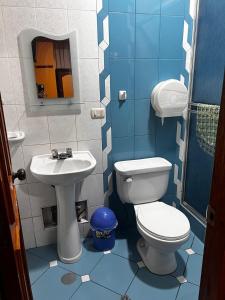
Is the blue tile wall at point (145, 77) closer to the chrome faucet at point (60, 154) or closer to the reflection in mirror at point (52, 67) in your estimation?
the reflection in mirror at point (52, 67)

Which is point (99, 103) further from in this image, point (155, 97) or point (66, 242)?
point (66, 242)

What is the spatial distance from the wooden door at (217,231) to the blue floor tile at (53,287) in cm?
119

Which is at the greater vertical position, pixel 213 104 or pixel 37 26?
pixel 37 26

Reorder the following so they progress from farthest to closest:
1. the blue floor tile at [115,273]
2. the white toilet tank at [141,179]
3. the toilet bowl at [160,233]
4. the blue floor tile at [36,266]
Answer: the white toilet tank at [141,179]
the blue floor tile at [36,266]
the blue floor tile at [115,273]
the toilet bowl at [160,233]

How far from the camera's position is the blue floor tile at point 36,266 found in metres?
1.70

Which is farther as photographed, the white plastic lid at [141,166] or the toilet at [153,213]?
the white plastic lid at [141,166]

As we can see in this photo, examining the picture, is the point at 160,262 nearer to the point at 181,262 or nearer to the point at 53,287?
the point at 181,262

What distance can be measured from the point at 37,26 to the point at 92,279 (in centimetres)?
183

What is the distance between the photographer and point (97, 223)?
185cm

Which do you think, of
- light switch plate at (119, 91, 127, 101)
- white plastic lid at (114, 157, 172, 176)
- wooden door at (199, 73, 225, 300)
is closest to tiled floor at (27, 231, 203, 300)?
white plastic lid at (114, 157, 172, 176)

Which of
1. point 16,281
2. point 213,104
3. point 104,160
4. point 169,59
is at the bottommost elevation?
point 104,160

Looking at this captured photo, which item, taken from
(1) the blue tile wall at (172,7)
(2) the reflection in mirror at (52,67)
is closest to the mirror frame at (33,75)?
(2) the reflection in mirror at (52,67)

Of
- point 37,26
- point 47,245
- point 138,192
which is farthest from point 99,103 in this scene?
point 47,245

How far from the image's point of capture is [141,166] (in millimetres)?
1840
